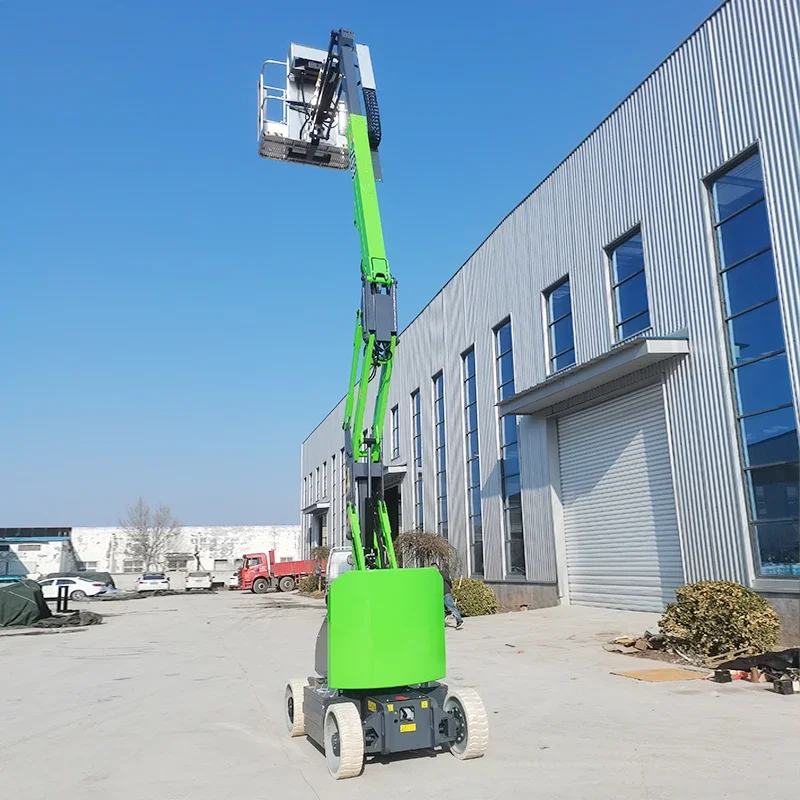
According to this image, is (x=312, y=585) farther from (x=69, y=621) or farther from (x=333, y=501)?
(x=69, y=621)

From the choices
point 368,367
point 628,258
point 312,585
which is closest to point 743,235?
point 628,258

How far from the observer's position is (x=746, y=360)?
535 inches

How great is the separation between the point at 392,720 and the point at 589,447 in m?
13.9

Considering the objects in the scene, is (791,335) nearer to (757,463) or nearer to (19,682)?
(757,463)

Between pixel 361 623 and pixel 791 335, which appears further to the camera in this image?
pixel 791 335

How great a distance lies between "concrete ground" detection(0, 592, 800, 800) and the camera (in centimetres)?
568

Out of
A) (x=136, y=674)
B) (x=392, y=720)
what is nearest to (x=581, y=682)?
(x=392, y=720)

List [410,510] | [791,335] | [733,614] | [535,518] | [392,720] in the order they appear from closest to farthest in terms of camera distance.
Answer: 1. [392,720]
2. [733,614]
3. [791,335]
4. [535,518]
5. [410,510]

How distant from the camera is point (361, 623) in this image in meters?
6.33

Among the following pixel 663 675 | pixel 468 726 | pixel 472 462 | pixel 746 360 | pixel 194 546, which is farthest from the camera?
pixel 194 546

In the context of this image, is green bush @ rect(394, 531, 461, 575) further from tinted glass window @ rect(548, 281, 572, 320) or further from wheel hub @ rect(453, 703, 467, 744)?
wheel hub @ rect(453, 703, 467, 744)

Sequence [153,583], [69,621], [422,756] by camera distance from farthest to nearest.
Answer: [153,583]
[69,621]
[422,756]

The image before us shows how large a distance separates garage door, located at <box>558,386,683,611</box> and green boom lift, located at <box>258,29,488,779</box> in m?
9.95

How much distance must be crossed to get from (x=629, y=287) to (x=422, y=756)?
1361 cm
